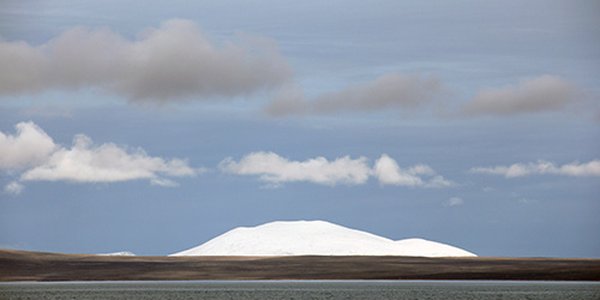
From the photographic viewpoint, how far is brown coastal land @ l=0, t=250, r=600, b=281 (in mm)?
168000

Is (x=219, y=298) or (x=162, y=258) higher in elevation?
(x=162, y=258)

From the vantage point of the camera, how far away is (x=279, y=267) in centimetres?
18138

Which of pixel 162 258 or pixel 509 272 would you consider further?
pixel 162 258

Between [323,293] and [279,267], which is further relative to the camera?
[279,267]

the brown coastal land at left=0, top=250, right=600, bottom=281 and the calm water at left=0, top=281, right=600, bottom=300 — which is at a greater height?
the brown coastal land at left=0, top=250, right=600, bottom=281

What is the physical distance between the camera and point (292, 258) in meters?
192

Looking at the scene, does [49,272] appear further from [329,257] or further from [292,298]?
[292,298]

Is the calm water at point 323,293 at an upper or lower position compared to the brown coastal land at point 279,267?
lower

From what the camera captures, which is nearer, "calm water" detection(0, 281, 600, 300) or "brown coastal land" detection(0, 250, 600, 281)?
"calm water" detection(0, 281, 600, 300)

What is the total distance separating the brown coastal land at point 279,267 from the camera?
168 metres

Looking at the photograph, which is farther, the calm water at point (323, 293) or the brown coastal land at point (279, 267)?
the brown coastal land at point (279, 267)

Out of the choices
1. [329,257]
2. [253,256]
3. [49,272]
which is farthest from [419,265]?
[49,272]

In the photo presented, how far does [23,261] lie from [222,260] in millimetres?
36981

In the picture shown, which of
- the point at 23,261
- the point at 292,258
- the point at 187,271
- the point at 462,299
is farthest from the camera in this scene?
the point at 292,258
